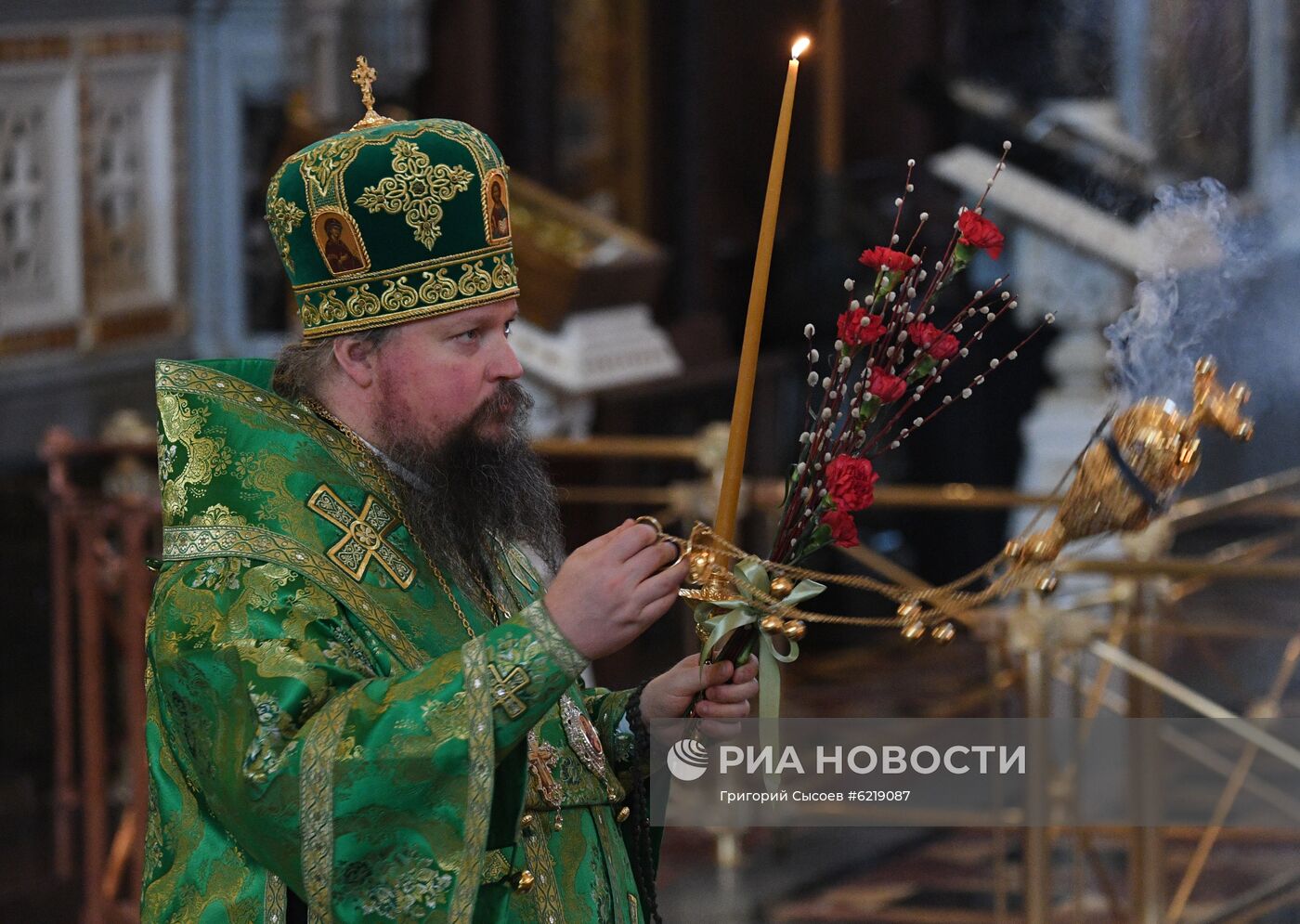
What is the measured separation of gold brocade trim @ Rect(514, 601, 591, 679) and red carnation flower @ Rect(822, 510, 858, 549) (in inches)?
12.7

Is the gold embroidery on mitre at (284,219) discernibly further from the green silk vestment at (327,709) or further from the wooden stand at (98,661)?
the wooden stand at (98,661)

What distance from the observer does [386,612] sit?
Result: 2227mm

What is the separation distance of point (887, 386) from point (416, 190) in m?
0.58

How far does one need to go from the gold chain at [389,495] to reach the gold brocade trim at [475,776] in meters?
0.29

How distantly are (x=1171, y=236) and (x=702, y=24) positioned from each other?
6172 millimetres

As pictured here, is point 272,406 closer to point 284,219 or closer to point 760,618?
point 284,219

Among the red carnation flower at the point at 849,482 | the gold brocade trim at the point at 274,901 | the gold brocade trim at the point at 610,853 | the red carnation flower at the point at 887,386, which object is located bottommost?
the gold brocade trim at the point at 274,901

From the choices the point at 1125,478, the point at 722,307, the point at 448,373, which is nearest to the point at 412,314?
the point at 448,373

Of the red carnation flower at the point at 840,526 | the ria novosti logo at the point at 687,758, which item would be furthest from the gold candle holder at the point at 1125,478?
the ria novosti logo at the point at 687,758

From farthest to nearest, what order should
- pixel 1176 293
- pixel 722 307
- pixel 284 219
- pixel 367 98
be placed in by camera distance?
pixel 722 307 → pixel 1176 293 → pixel 367 98 → pixel 284 219

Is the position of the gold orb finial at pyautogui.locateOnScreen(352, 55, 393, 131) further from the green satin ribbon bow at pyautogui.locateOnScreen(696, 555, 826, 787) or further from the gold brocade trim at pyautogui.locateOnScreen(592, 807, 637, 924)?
the gold brocade trim at pyautogui.locateOnScreen(592, 807, 637, 924)

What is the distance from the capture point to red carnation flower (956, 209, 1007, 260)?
2.23 m

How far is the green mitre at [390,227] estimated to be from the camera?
7.56 feet

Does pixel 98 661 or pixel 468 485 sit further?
pixel 98 661
